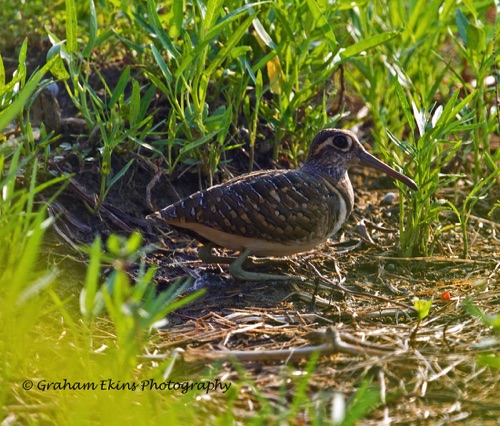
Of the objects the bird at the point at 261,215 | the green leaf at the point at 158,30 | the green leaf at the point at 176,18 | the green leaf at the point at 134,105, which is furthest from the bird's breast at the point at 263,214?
the green leaf at the point at 176,18

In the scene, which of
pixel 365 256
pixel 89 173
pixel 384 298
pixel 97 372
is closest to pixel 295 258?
pixel 365 256

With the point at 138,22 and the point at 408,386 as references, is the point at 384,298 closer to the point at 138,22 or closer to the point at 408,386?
the point at 408,386

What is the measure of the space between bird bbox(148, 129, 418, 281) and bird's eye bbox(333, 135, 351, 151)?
288 mm

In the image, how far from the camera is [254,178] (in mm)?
4898

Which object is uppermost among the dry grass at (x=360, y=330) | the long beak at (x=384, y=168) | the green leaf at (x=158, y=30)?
the green leaf at (x=158, y=30)

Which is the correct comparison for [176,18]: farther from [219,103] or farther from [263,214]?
[263,214]

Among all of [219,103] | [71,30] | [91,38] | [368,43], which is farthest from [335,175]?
[71,30]

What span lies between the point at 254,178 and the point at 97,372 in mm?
1942

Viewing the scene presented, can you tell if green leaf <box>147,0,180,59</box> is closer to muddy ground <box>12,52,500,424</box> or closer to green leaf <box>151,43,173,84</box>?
green leaf <box>151,43,173,84</box>

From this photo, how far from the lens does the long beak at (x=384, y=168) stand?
4.81 meters

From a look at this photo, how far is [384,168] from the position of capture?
16.9 feet

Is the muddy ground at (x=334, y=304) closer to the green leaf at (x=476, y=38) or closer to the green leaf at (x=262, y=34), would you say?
the green leaf at (x=262, y=34)

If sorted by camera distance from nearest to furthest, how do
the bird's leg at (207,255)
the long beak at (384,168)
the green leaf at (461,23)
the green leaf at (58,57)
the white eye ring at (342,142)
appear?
the green leaf at (58,57) → the long beak at (384,168) → the bird's leg at (207,255) → the white eye ring at (342,142) → the green leaf at (461,23)

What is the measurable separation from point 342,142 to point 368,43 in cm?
61
